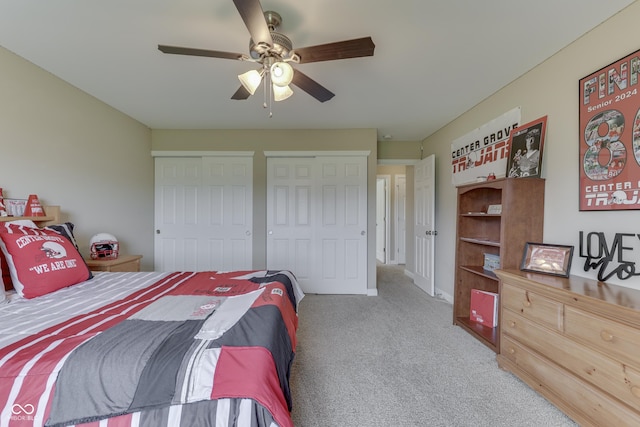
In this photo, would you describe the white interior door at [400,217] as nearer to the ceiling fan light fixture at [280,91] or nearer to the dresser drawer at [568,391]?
the dresser drawer at [568,391]

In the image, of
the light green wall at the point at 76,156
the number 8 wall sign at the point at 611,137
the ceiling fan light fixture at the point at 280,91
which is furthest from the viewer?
the light green wall at the point at 76,156

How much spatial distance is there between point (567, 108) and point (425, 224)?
7.13ft

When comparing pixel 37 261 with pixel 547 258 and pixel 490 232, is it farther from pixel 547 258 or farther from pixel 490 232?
pixel 490 232

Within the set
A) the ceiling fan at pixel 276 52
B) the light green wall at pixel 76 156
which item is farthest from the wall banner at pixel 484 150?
the light green wall at pixel 76 156

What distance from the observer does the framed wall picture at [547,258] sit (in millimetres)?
1804

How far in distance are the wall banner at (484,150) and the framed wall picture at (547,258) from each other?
2.71ft

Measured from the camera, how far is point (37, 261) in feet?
5.16

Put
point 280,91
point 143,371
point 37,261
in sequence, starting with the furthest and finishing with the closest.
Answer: point 280,91
point 37,261
point 143,371

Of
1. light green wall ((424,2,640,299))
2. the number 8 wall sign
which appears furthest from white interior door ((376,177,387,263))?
the number 8 wall sign

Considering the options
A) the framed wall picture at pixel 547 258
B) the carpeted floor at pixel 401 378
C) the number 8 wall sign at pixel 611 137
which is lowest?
the carpeted floor at pixel 401 378

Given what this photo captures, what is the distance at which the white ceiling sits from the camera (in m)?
1.59

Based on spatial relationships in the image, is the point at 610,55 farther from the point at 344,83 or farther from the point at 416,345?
the point at 416,345

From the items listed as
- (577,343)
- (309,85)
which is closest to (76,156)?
(309,85)

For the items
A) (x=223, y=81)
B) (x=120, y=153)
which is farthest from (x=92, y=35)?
(x=120, y=153)
